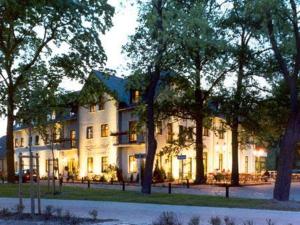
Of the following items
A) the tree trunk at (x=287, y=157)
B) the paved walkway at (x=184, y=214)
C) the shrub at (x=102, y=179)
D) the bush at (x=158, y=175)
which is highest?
the tree trunk at (x=287, y=157)

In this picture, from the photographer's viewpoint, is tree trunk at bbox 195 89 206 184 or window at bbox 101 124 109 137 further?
window at bbox 101 124 109 137

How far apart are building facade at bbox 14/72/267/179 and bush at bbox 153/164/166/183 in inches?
43.3

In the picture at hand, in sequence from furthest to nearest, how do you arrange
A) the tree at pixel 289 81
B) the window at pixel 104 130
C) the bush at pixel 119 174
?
the window at pixel 104 130 → the bush at pixel 119 174 → the tree at pixel 289 81

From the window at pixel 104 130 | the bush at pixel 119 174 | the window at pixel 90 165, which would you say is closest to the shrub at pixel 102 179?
the bush at pixel 119 174

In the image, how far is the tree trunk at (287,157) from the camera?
21.9 m

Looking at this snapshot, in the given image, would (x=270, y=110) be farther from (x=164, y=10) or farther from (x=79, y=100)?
(x=164, y=10)

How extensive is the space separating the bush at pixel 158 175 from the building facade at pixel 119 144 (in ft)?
3.61

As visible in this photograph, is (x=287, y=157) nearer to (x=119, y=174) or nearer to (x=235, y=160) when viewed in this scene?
(x=235, y=160)

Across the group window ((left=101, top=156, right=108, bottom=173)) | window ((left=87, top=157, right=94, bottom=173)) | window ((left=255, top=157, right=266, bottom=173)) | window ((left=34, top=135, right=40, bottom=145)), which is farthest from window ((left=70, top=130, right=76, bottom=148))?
window ((left=255, top=157, right=266, bottom=173))

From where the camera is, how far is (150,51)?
88.6 ft

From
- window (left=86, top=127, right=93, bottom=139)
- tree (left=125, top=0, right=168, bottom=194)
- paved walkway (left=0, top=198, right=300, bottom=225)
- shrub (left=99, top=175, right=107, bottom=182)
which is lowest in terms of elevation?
shrub (left=99, top=175, right=107, bottom=182)

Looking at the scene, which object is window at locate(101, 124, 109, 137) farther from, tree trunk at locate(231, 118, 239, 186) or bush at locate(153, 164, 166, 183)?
tree trunk at locate(231, 118, 239, 186)

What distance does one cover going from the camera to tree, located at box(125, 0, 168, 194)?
24708mm

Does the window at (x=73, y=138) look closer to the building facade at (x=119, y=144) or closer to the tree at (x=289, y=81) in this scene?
the building facade at (x=119, y=144)
